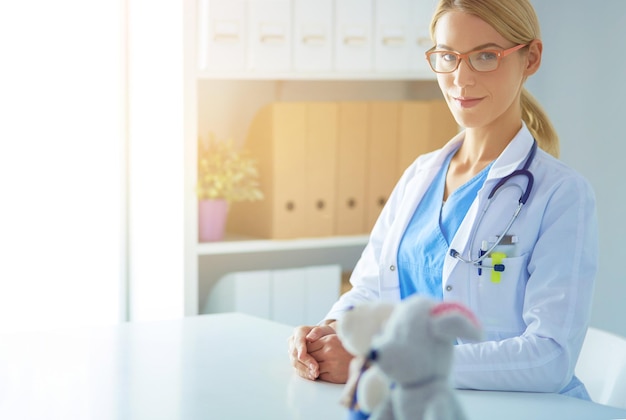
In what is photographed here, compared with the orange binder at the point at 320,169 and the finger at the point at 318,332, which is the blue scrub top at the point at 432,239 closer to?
the finger at the point at 318,332

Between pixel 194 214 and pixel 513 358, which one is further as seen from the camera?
pixel 194 214

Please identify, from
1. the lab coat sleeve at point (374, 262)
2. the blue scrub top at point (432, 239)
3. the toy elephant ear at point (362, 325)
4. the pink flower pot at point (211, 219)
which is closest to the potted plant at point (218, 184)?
the pink flower pot at point (211, 219)

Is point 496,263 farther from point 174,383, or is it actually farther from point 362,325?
point 362,325

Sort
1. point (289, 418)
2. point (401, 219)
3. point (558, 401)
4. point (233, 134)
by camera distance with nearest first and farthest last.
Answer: point (289, 418) → point (558, 401) → point (401, 219) → point (233, 134)

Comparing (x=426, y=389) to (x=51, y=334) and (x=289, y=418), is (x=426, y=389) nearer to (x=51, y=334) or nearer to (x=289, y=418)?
(x=289, y=418)

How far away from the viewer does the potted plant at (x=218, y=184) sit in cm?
282

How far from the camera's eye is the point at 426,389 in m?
0.84

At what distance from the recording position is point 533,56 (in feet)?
5.53

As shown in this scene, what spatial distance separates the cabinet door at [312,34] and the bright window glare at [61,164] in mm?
621

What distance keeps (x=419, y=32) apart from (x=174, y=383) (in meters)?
1.93

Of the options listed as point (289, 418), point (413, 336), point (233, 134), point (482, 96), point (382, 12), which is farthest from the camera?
point (233, 134)

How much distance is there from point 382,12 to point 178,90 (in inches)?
28.4

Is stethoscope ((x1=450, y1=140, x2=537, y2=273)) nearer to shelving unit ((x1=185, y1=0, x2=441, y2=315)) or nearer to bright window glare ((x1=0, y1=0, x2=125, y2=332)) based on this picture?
shelving unit ((x1=185, y1=0, x2=441, y2=315))

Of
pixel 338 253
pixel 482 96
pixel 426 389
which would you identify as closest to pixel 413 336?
pixel 426 389
